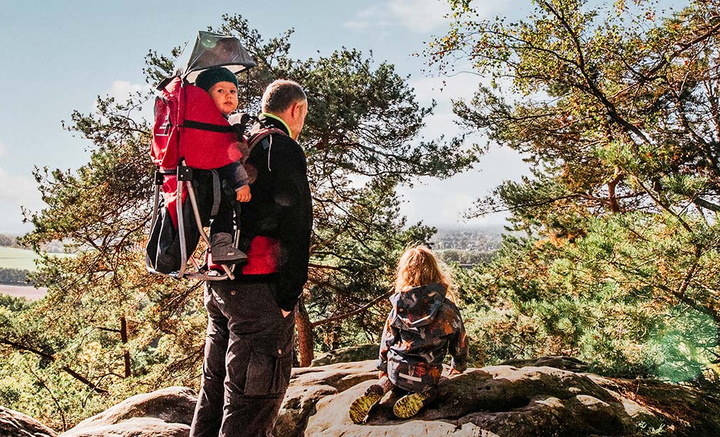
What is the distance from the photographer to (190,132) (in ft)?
6.75

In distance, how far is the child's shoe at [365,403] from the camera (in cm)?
341

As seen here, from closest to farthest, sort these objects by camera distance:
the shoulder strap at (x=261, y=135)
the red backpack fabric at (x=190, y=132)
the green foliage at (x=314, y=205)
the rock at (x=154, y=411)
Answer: the red backpack fabric at (x=190, y=132)
the shoulder strap at (x=261, y=135)
the rock at (x=154, y=411)
the green foliage at (x=314, y=205)

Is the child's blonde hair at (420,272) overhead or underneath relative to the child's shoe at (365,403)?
overhead

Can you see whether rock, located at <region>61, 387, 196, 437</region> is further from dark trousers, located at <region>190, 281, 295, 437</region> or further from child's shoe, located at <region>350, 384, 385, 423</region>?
dark trousers, located at <region>190, 281, 295, 437</region>

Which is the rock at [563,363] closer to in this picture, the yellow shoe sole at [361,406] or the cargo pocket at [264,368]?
the yellow shoe sole at [361,406]

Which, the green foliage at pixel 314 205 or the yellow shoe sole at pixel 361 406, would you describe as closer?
the yellow shoe sole at pixel 361 406

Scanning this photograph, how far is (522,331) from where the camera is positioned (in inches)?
363

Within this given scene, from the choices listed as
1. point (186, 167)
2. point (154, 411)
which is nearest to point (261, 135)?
point (186, 167)

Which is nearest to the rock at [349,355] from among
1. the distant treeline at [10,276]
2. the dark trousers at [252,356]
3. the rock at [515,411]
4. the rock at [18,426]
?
the rock at [515,411]

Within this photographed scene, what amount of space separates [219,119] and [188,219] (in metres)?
0.48

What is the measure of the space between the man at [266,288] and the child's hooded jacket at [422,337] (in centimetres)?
142

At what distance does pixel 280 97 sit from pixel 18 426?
349cm

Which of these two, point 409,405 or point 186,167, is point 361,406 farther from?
point 186,167

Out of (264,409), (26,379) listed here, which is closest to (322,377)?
(264,409)
